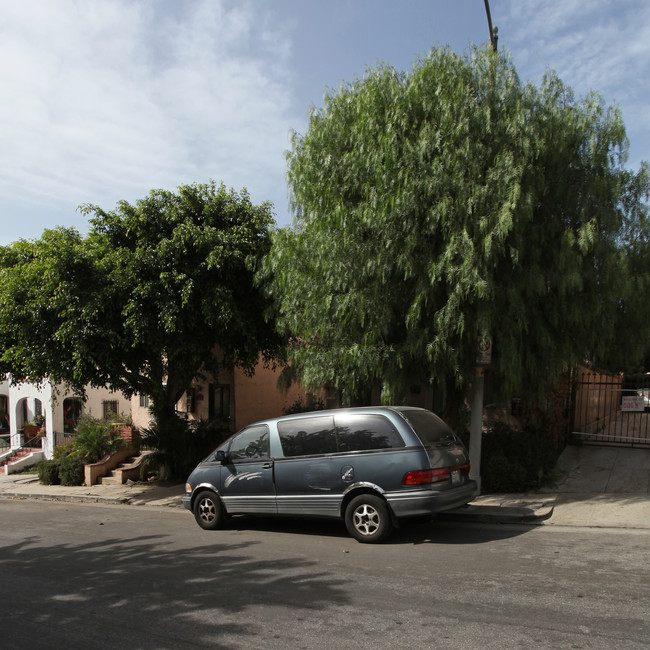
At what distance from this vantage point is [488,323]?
29.7 feet

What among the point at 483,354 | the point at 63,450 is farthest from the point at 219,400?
the point at 483,354

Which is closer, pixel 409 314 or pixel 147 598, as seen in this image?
pixel 147 598

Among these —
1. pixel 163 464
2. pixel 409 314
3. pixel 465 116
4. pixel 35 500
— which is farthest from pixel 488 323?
pixel 35 500

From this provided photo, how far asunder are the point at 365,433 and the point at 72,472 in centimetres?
1314

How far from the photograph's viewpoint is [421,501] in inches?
282

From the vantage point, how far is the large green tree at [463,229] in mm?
9141

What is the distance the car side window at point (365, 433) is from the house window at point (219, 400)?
10715mm

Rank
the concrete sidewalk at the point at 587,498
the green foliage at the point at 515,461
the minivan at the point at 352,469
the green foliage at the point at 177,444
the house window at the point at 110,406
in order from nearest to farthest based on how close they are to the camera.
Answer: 1. the minivan at the point at 352,469
2. the concrete sidewalk at the point at 587,498
3. the green foliage at the point at 515,461
4. the green foliage at the point at 177,444
5. the house window at the point at 110,406

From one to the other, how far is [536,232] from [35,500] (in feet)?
47.1

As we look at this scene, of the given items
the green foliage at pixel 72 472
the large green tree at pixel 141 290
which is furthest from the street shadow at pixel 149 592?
the green foliage at pixel 72 472

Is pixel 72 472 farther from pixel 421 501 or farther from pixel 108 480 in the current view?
pixel 421 501

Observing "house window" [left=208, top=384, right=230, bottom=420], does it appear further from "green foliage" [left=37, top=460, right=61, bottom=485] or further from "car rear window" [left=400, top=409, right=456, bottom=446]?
"car rear window" [left=400, top=409, right=456, bottom=446]

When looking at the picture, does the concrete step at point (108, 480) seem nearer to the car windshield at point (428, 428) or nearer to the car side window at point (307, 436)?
the car side window at point (307, 436)

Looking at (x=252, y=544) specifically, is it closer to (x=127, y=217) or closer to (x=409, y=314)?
(x=409, y=314)
